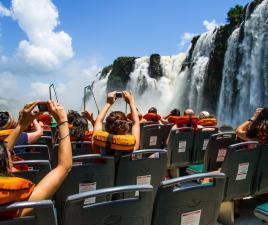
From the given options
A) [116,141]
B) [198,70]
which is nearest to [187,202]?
[116,141]

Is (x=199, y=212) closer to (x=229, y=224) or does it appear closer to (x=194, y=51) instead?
(x=229, y=224)

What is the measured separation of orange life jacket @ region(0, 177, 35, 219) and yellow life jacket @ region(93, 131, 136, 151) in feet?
5.00

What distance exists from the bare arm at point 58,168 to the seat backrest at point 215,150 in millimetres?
2852

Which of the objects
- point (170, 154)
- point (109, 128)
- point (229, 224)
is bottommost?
point (229, 224)

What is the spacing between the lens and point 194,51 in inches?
1226

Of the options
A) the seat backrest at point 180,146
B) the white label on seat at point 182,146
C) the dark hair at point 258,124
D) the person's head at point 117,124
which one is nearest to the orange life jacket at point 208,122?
the seat backrest at point 180,146

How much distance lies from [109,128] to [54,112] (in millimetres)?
1387

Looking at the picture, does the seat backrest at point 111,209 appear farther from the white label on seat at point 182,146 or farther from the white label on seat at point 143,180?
the white label on seat at point 182,146

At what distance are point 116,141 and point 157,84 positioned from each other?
122ft

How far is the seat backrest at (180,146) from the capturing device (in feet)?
18.4

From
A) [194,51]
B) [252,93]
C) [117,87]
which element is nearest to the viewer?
[252,93]

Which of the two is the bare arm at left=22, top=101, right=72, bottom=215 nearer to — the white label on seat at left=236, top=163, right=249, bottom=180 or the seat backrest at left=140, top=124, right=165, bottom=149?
the white label on seat at left=236, top=163, right=249, bottom=180

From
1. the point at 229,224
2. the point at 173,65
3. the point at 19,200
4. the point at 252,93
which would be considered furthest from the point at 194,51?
the point at 19,200

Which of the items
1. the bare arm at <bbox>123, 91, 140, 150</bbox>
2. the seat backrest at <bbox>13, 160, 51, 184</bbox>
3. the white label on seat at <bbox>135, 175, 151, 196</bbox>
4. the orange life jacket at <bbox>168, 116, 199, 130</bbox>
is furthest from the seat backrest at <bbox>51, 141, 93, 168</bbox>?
the orange life jacket at <bbox>168, 116, 199, 130</bbox>
